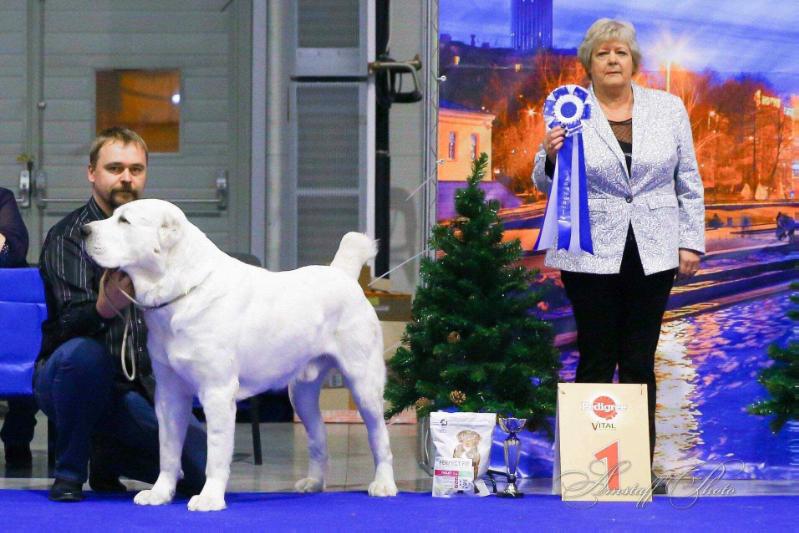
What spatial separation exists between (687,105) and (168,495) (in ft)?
7.68

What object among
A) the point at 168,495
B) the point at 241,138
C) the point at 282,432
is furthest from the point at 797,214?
the point at 241,138

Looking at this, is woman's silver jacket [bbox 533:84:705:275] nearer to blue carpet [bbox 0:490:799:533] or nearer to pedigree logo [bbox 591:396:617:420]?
pedigree logo [bbox 591:396:617:420]

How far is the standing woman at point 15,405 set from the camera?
5062 mm

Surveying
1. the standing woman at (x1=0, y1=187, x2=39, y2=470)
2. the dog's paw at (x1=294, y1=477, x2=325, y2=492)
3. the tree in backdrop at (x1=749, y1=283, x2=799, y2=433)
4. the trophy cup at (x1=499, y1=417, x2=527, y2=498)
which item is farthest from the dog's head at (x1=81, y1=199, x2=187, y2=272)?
the tree in backdrop at (x1=749, y1=283, x2=799, y2=433)

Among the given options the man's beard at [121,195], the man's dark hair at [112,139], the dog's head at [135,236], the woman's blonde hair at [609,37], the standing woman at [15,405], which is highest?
the woman's blonde hair at [609,37]

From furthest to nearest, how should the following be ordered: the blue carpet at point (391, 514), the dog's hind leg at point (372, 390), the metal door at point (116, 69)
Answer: the metal door at point (116, 69) < the dog's hind leg at point (372, 390) < the blue carpet at point (391, 514)

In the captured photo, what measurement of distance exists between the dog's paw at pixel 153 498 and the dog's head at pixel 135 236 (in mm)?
631

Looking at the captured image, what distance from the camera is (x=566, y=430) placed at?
3467 millimetres

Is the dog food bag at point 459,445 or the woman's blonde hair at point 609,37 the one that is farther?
the woman's blonde hair at point 609,37

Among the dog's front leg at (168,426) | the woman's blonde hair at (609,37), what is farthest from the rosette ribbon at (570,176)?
the dog's front leg at (168,426)

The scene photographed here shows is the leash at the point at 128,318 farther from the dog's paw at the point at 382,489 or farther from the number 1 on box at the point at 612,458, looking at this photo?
the number 1 on box at the point at 612,458

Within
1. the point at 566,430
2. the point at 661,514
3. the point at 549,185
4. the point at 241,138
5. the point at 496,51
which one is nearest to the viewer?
the point at 661,514

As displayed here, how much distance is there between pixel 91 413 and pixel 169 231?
649 mm

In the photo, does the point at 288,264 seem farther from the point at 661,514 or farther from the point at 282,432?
the point at 661,514
